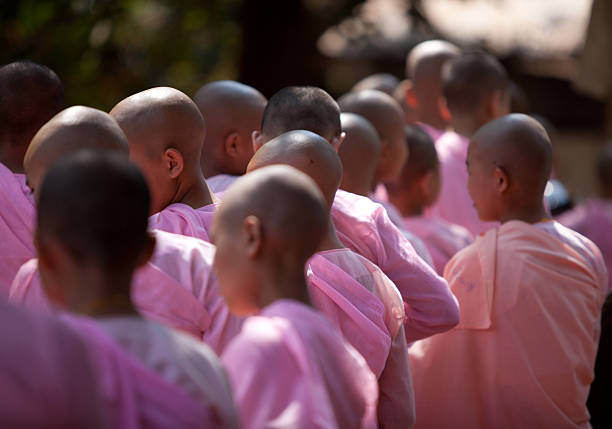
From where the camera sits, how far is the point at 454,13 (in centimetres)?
1305

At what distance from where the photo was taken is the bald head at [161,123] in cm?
381

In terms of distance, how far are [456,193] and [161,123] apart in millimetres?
3019

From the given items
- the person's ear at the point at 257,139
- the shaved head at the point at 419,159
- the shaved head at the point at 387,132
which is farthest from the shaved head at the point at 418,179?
the person's ear at the point at 257,139

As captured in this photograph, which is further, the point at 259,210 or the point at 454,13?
the point at 454,13

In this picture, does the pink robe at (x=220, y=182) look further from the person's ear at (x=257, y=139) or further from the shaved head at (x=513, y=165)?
the shaved head at (x=513, y=165)

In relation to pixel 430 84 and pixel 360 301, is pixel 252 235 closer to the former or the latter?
pixel 360 301

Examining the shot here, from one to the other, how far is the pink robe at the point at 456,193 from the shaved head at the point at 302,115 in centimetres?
223

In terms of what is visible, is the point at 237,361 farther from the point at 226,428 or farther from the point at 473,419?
the point at 473,419

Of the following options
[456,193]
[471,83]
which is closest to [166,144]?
[456,193]

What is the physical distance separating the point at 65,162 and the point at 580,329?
2.76 m

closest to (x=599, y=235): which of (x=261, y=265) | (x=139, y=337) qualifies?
(x=261, y=265)

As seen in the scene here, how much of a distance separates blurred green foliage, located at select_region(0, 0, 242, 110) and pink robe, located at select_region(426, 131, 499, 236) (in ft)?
11.0

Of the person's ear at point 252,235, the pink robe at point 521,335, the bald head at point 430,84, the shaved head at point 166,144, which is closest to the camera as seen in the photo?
the person's ear at point 252,235

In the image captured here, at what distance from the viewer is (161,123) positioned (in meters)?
3.82
